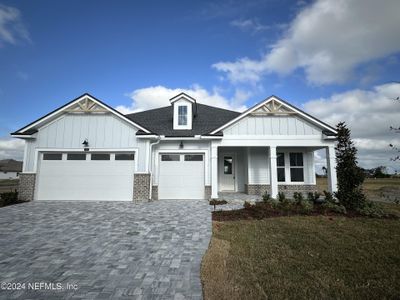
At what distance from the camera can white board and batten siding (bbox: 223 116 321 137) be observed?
12.4 m

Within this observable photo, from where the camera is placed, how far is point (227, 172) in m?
15.3

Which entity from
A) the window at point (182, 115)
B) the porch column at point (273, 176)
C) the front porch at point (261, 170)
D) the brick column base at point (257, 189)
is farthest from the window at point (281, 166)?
the window at point (182, 115)

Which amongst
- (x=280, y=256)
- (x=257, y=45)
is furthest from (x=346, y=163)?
(x=257, y=45)

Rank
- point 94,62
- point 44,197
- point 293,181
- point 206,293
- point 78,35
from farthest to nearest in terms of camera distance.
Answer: point 293,181 → point 94,62 → point 44,197 → point 78,35 → point 206,293

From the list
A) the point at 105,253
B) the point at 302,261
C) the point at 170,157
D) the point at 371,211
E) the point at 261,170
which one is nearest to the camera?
the point at 302,261

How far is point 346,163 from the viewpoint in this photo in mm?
9383

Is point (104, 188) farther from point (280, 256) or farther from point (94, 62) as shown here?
point (280, 256)

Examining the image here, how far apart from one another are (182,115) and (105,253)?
10421 mm

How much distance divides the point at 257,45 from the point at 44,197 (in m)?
14.4

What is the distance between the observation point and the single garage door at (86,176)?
38.2ft

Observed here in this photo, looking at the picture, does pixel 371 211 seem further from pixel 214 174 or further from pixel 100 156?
pixel 100 156

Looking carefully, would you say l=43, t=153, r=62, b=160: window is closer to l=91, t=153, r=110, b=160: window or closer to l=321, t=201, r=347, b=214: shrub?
l=91, t=153, r=110, b=160: window

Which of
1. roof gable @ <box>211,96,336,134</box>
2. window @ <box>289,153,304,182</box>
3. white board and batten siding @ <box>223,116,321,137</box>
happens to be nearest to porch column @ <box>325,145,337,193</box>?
roof gable @ <box>211,96,336,134</box>

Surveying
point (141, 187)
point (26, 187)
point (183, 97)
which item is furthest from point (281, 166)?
point (26, 187)
